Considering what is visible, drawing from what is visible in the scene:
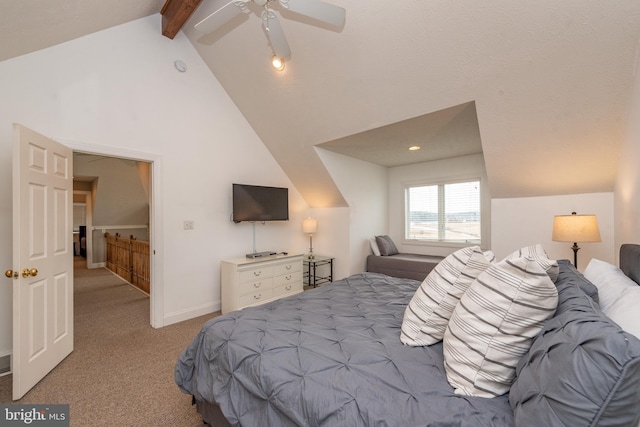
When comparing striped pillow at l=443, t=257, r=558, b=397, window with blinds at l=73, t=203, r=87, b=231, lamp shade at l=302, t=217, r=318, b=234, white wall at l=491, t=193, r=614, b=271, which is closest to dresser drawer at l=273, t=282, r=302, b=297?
lamp shade at l=302, t=217, r=318, b=234

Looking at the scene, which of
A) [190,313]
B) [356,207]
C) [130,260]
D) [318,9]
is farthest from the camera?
[130,260]

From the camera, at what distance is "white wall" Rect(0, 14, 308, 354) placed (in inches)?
98.0

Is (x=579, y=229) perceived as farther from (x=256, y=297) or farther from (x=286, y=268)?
(x=256, y=297)

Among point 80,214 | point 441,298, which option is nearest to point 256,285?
point 441,298

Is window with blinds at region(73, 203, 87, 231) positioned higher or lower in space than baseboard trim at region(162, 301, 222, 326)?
higher

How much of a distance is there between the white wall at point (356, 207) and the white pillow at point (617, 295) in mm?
3242

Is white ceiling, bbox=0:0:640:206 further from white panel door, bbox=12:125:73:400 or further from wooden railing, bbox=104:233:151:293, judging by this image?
wooden railing, bbox=104:233:151:293

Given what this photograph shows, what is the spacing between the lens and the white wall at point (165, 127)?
2488 millimetres

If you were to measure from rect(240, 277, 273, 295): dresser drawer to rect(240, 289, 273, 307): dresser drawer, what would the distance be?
45mm

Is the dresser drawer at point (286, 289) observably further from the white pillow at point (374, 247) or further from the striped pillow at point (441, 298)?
the striped pillow at point (441, 298)

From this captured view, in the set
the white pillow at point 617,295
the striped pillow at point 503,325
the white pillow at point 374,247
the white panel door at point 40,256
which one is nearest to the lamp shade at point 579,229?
the white pillow at point 617,295

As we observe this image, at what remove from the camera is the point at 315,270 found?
505cm

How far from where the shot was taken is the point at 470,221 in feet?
15.7

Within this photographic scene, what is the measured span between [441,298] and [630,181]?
83.9 inches
